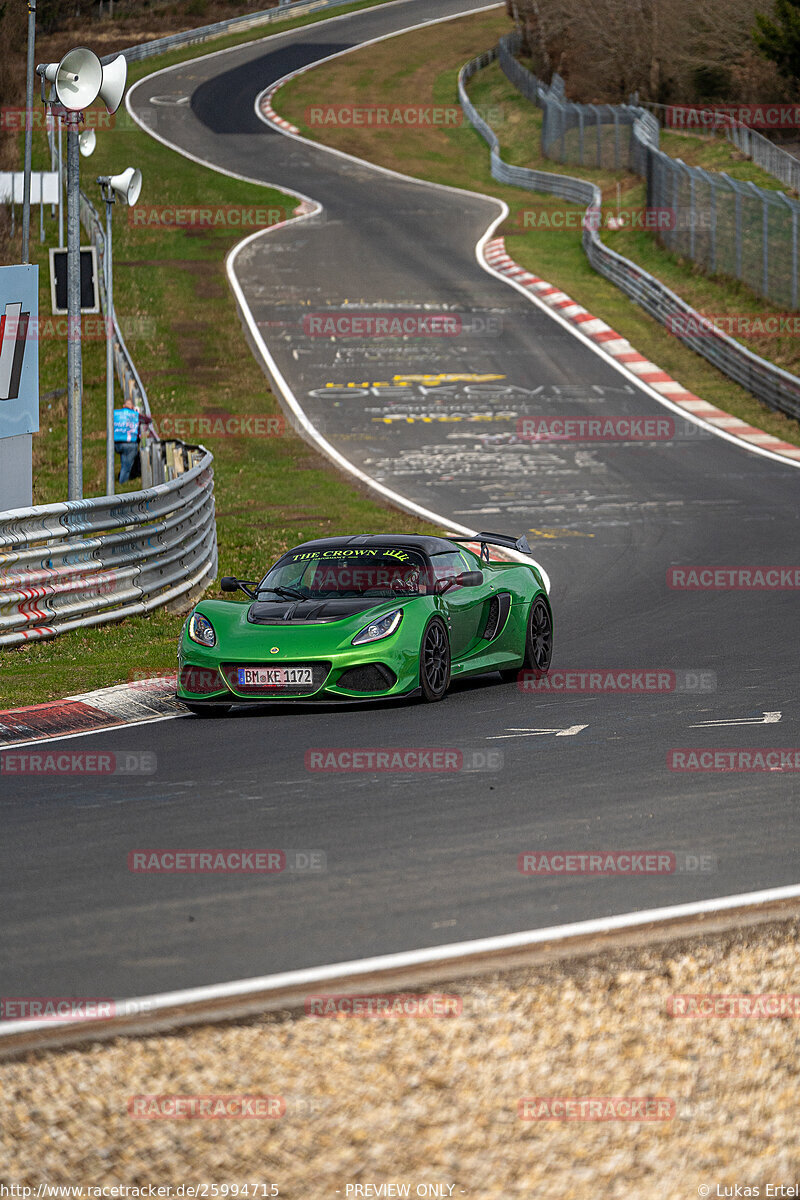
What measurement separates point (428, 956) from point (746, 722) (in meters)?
5.13

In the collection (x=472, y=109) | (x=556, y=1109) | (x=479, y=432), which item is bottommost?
(x=479, y=432)

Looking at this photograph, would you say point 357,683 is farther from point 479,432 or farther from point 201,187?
point 201,187

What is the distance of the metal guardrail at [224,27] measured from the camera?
77375mm

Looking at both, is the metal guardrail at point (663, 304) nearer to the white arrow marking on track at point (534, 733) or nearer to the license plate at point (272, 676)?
the license plate at point (272, 676)

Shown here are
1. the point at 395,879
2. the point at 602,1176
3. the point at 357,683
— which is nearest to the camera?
the point at 602,1176

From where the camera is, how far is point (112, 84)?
561 inches

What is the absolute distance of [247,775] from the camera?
875cm

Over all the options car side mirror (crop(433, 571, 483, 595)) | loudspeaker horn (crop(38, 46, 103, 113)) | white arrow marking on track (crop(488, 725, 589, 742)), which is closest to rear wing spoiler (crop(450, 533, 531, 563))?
car side mirror (crop(433, 571, 483, 595))

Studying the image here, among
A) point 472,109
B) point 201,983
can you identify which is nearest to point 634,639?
point 201,983

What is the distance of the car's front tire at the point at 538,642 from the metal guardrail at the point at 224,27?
2587 inches

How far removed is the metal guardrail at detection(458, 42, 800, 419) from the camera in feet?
99.8

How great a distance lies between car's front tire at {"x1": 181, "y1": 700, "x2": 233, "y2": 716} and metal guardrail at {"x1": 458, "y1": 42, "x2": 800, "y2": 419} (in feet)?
67.1

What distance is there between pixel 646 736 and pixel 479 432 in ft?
64.2

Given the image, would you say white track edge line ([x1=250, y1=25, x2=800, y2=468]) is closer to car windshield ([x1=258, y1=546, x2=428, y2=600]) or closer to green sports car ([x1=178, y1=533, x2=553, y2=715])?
green sports car ([x1=178, y1=533, x2=553, y2=715])
